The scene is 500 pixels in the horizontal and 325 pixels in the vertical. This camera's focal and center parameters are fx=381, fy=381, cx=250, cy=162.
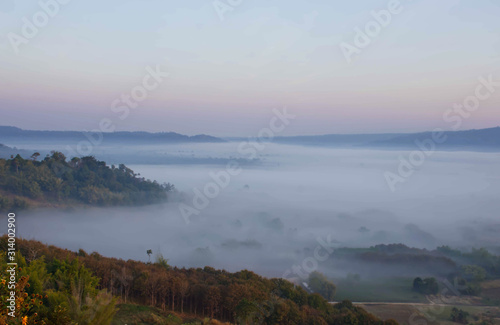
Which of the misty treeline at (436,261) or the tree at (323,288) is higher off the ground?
the tree at (323,288)

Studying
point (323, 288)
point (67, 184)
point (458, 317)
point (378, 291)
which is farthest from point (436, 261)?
point (67, 184)

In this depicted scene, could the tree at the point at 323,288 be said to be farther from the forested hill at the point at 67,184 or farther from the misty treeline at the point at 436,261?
the forested hill at the point at 67,184

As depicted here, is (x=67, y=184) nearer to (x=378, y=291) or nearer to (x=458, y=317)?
(x=378, y=291)

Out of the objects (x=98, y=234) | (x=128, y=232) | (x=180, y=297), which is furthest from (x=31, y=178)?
(x=180, y=297)

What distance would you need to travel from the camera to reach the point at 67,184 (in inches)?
3337

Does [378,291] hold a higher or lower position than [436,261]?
lower

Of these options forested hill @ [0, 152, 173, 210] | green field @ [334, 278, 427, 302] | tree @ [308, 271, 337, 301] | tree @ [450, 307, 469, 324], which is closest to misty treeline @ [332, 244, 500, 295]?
green field @ [334, 278, 427, 302]

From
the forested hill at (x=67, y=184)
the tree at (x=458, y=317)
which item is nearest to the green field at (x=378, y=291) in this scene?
the tree at (x=458, y=317)

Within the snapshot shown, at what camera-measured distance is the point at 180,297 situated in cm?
1814

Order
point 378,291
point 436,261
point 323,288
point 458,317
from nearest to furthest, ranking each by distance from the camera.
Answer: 1. point 458,317
2. point 323,288
3. point 378,291
4. point 436,261

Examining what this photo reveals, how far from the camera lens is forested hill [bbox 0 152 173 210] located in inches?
2958

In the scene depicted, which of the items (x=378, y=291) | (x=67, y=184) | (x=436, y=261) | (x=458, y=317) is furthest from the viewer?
(x=67, y=184)

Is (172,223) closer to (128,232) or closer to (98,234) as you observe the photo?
(128,232)

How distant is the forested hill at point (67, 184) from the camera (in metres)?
75.1
